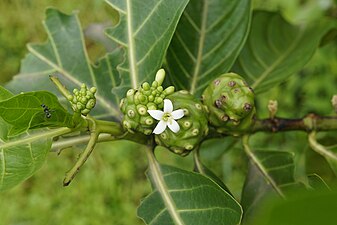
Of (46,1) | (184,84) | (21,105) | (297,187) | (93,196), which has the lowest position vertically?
(93,196)

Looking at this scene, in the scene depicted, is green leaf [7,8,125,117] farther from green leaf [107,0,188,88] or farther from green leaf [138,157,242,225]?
green leaf [138,157,242,225]

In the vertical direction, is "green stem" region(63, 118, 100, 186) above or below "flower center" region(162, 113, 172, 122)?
below

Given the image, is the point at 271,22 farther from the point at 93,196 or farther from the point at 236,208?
the point at 93,196

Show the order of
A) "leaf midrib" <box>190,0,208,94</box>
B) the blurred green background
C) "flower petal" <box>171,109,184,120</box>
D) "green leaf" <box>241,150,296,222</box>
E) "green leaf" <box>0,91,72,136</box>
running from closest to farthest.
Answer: "green leaf" <box>0,91,72,136</box>, "flower petal" <box>171,109,184,120</box>, "green leaf" <box>241,150,296,222</box>, "leaf midrib" <box>190,0,208,94</box>, the blurred green background

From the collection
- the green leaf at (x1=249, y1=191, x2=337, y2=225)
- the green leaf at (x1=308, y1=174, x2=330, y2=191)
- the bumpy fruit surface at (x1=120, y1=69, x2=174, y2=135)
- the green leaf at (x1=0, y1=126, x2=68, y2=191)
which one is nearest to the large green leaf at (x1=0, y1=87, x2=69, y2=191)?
the green leaf at (x1=0, y1=126, x2=68, y2=191)

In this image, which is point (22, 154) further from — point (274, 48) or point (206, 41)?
point (274, 48)

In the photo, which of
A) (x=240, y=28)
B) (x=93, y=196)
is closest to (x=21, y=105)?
(x=240, y=28)
